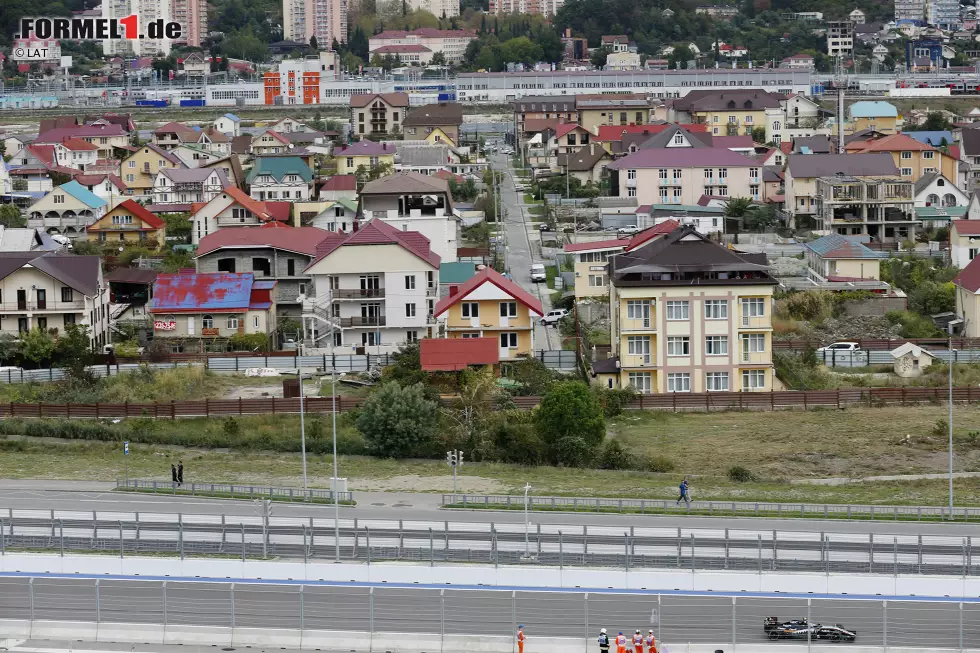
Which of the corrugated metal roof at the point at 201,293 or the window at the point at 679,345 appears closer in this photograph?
the window at the point at 679,345

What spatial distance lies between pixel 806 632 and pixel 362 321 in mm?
18919

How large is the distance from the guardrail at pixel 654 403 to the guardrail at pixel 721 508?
6.90 metres

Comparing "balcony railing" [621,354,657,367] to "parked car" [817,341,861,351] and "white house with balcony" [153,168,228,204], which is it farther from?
"white house with balcony" [153,168,228,204]

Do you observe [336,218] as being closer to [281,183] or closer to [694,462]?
[281,183]

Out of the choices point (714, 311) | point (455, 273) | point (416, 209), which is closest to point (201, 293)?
point (455, 273)

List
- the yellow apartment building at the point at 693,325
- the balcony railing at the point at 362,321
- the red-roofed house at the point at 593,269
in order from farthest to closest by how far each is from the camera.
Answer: the red-roofed house at the point at 593,269 < the balcony railing at the point at 362,321 < the yellow apartment building at the point at 693,325

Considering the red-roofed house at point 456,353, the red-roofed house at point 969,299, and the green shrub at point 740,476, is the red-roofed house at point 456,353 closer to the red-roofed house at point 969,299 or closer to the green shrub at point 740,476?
the green shrub at point 740,476

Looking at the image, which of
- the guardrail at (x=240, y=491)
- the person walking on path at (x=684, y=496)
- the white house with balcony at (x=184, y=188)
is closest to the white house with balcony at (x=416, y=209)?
the white house with balcony at (x=184, y=188)

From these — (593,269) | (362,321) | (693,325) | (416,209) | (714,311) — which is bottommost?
(362,321)

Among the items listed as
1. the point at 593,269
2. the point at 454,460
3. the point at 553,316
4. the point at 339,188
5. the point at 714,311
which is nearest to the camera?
the point at 454,460

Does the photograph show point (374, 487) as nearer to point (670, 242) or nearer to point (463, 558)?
point (463, 558)

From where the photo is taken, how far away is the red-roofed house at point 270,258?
40.0 meters

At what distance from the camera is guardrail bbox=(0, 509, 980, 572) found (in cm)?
2050

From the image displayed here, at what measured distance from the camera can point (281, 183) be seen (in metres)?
57.6
